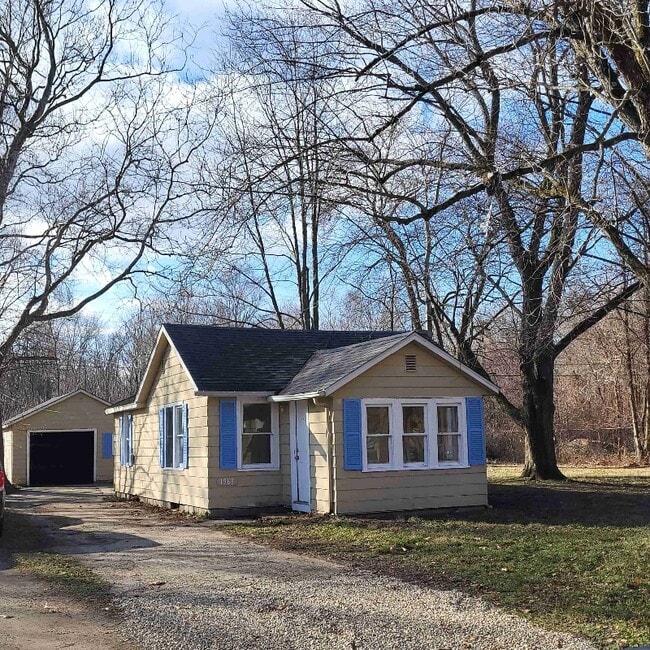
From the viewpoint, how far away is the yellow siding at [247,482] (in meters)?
15.9

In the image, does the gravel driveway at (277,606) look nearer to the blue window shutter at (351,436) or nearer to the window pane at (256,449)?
the blue window shutter at (351,436)

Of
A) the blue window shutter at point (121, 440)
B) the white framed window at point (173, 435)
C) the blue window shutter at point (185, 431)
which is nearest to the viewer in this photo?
the blue window shutter at point (185, 431)

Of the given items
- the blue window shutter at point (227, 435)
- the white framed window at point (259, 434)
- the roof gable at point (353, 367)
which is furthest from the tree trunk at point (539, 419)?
the blue window shutter at point (227, 435)

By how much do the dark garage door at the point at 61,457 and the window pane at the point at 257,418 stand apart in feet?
66.6

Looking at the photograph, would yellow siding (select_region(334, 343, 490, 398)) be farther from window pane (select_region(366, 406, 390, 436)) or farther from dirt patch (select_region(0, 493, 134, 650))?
dirt patch (select_region(0, 493, 134, 650))

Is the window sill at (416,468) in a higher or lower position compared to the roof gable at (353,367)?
lower

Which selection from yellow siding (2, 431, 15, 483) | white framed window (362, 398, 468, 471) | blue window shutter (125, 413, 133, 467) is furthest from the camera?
yellow siding (2, 431, 15, 483)

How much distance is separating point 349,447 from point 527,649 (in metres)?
8.72

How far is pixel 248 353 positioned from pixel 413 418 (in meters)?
4.39

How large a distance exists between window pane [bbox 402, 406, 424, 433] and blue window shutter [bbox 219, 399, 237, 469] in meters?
3.38

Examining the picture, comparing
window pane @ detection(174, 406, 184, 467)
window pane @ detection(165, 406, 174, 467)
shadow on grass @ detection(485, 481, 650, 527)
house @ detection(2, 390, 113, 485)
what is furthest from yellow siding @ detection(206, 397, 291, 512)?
house @ detection(2, 390, 113, 485)

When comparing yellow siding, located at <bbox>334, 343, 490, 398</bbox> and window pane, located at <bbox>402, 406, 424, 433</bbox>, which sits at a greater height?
yellow siding, located at <bbox>334, 343, 490, 398</bbox>

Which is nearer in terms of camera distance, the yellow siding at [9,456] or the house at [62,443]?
the house at [62,443]

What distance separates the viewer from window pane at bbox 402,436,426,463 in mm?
15430
